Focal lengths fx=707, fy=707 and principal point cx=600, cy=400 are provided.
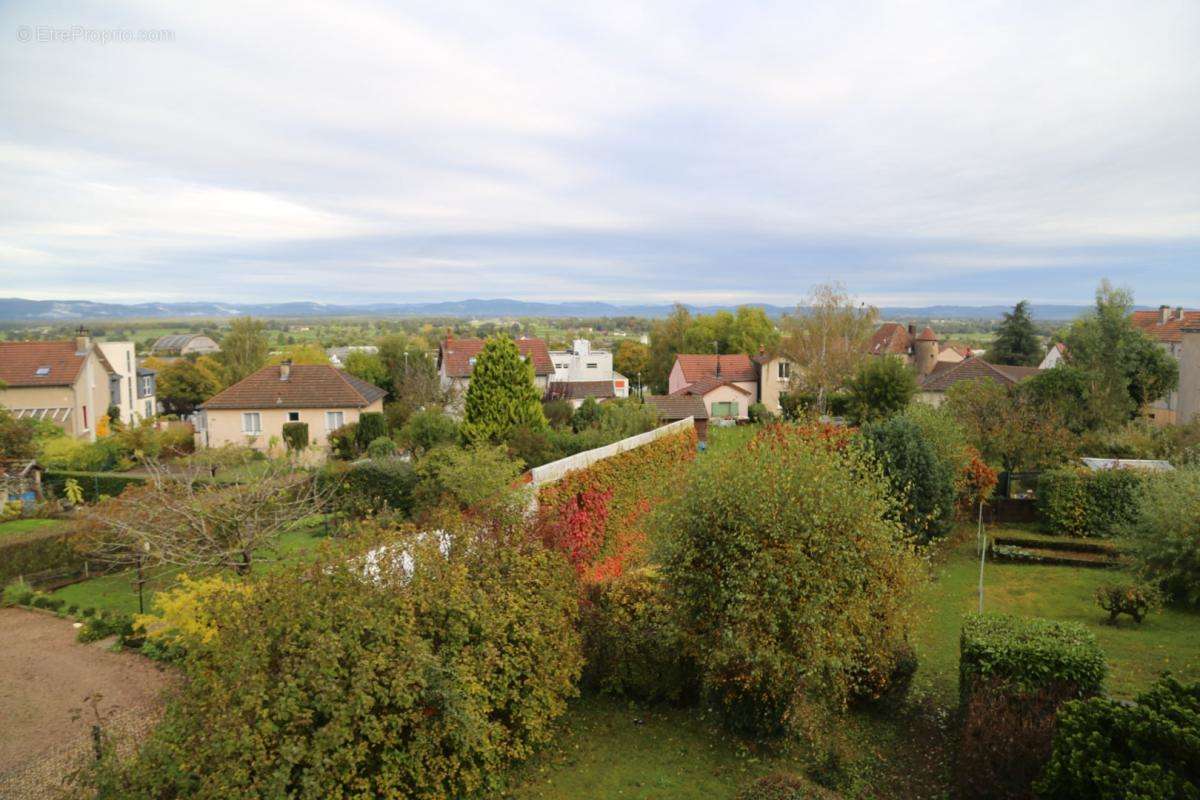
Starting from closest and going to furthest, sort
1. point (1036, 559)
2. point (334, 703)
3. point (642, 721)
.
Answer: point (334, 703), point (642, 721), point (1036, 559)

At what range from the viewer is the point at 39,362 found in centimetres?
3928

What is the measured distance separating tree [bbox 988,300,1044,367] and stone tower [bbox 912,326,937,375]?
19.0 feet

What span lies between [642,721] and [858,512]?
482 centimetres

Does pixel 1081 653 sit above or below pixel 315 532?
above

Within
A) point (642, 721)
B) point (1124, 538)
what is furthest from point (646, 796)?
point (1124, 538)

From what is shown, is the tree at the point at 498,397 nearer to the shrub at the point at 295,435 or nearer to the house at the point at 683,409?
the shrub at the point at 295,435

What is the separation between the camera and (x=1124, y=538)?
1717 cm

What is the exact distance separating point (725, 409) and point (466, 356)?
2072cm

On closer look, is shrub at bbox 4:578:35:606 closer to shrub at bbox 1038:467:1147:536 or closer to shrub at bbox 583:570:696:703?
shrub at bbox 583:570:696:703

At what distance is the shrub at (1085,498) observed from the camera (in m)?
21.3

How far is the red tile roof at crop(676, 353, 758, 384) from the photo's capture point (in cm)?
5584

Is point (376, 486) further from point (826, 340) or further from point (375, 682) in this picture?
point (826, 340)

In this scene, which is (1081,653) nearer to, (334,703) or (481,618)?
(481,618)

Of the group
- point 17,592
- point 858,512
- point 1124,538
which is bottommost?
point 17,592
